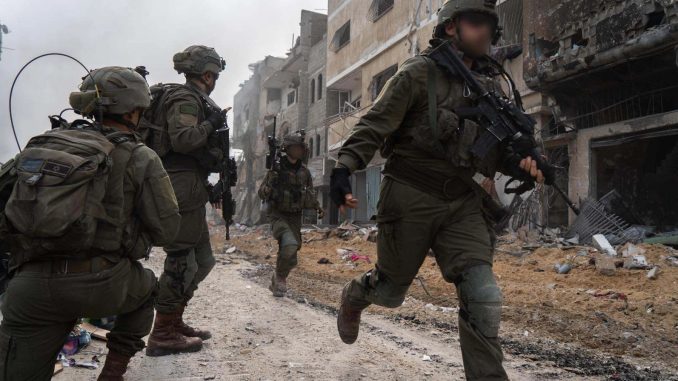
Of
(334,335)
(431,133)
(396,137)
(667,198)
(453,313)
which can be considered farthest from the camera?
(667,198)

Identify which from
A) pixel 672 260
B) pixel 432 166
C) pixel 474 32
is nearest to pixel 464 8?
pixel 474 32

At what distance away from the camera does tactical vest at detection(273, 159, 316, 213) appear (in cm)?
589

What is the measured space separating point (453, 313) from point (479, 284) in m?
2.83

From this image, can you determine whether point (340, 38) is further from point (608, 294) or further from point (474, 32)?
point (474, 32)

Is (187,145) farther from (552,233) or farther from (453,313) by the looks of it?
(552,233)

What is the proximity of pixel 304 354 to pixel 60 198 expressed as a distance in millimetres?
2016

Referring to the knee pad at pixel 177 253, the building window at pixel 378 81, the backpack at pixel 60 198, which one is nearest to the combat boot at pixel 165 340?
the knee pad at pixel 177 253

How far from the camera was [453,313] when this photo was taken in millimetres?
4855

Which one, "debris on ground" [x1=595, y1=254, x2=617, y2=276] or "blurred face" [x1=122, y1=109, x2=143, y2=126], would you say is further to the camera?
"debris on ground" [x1=595, y1=254, x2=617, y2=276]

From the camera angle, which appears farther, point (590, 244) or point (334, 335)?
point (590, 244)

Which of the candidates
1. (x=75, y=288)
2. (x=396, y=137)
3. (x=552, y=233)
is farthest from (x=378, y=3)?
(x=75, y=288)

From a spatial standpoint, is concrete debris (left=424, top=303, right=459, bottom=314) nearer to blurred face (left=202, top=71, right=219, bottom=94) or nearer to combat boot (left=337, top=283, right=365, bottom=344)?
combat boot (left=337, top=283, right=365, bottom=344)

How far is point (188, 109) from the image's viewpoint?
3252mm

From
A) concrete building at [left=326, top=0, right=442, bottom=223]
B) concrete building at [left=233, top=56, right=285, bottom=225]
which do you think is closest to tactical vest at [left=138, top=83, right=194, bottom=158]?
concrete building at [left=326, top=0, right=442, bottom=223]
